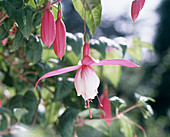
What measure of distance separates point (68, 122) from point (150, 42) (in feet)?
14.6

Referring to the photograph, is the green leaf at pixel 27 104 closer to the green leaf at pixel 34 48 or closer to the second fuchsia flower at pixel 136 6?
the green leaf at pixel 34 48

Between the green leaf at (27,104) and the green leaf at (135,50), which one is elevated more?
the green leaf at (135,50)

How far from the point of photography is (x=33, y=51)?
0.41 metres

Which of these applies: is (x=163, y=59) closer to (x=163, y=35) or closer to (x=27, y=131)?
(x=163, y=35)

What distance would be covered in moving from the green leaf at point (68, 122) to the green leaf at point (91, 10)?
17 cm

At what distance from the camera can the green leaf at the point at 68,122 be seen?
401 mm

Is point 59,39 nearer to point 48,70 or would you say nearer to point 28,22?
point 28,22

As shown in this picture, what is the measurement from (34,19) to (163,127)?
4.12 meters

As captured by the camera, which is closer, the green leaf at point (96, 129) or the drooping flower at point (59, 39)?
the drooping flower at point (59, 39)

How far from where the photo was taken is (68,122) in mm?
408

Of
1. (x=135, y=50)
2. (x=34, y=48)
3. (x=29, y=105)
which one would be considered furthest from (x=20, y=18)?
(x=135, y=50)

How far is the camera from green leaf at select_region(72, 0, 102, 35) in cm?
30

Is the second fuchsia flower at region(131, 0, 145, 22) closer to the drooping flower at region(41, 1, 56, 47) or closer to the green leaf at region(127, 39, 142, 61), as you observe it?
the drooping flower at region(41, 1, 56, 47)

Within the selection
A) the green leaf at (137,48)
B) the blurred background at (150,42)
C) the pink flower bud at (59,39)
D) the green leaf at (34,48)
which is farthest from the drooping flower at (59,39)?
the blurred background at (150,42)
